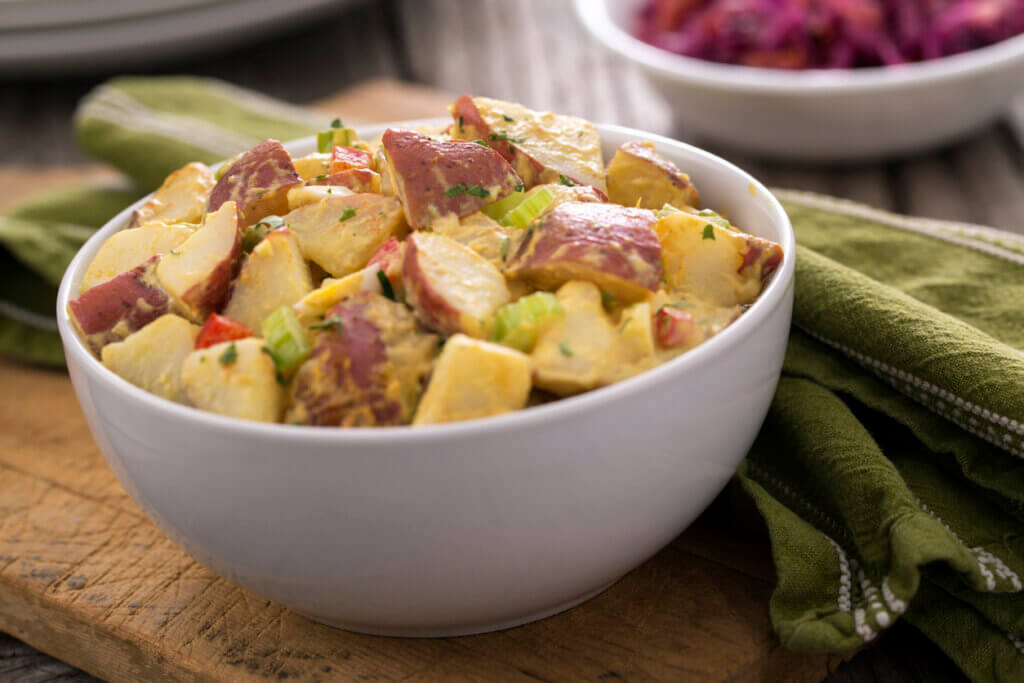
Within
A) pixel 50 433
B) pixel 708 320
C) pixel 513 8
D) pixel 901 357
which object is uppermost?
pixel 708 320

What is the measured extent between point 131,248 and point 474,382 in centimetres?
64

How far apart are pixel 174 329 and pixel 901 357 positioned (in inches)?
42.7

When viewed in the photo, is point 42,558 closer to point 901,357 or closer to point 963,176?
point 901,357

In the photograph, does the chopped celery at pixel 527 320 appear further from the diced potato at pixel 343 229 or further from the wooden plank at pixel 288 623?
the wooden plank at pixel 288 623

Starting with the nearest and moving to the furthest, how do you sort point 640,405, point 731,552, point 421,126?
point 640,405 → point 731,552 → point 421,126

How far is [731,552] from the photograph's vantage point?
161 cm

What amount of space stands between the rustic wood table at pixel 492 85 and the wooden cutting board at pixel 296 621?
1557 millimetres

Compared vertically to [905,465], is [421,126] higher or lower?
higher

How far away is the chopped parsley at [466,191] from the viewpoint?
56.6 inches

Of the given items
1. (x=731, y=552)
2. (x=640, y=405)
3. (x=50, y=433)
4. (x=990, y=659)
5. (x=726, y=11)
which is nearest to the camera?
(x=640, y=405)

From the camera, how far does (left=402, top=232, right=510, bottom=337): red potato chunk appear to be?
1253 millimetres

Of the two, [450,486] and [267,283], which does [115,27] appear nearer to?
[267,283]

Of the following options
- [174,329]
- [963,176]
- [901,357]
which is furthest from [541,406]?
[963,176]

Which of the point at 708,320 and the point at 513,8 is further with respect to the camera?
the point at 513,8
